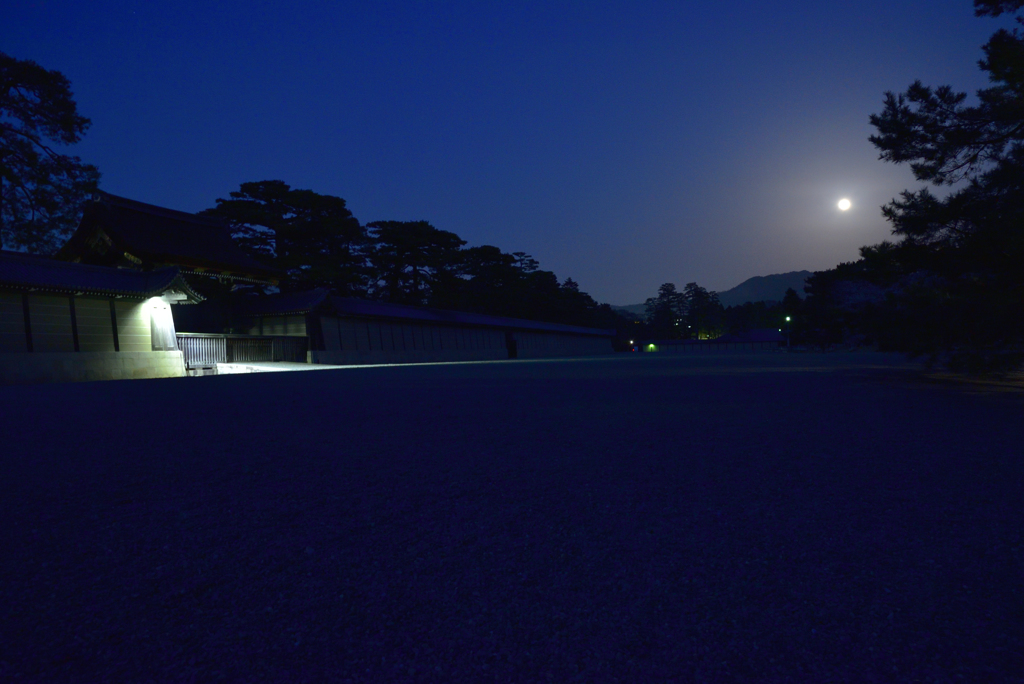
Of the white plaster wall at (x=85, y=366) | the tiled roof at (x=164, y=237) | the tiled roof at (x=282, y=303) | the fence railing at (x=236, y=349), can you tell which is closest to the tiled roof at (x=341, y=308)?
the tiled roof at (x=282, y=303)

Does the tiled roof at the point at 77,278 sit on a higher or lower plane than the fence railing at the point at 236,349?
higher

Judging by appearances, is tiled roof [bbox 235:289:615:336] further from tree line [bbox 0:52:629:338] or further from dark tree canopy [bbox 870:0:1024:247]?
dark tree canopy [bbox 870:0:1024:247]

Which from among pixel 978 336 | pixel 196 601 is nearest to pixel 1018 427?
pixel 978 336

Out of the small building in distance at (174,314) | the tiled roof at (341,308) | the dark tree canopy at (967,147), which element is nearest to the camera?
the dark tree canopy at (967,147)

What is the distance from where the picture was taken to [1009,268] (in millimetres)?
7203

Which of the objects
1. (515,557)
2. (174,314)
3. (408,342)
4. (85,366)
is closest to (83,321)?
(85,366)

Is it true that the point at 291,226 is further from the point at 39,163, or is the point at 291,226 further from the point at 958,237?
the point at 958,237

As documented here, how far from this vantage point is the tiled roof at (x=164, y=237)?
20.0 m

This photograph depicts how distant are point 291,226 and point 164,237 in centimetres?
717

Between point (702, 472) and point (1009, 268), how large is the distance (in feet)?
22.3

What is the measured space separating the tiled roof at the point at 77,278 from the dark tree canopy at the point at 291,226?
11531mm

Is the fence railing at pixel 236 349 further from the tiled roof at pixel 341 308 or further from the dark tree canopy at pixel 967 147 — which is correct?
the dark tree canopy at pixel 967 147

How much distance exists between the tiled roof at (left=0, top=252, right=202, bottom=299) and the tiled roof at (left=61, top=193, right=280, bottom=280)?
4.73m

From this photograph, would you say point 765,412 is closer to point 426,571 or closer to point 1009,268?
point 1009,268
